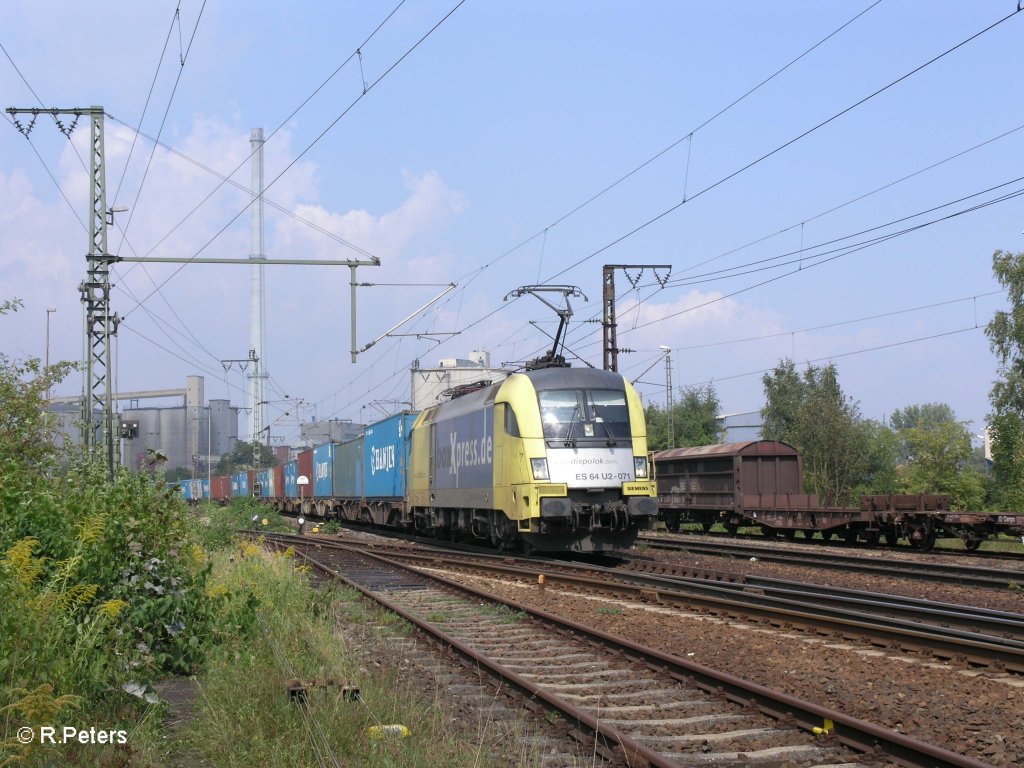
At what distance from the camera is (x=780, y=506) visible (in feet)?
92.3

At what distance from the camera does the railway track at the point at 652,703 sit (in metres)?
A: 5.72

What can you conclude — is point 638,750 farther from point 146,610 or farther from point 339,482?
point 339,482

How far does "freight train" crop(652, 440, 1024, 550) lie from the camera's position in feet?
74.3

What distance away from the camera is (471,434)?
20047 millimetres

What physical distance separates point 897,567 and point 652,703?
11.6 m

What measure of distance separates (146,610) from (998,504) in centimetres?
4962

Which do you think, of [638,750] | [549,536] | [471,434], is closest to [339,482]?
[471,434]

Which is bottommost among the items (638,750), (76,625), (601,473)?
(638,750)

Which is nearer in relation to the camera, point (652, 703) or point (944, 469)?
point (652, 703)

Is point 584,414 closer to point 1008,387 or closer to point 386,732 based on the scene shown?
point 386,732

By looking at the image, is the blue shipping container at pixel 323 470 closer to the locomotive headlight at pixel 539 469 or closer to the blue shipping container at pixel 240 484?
the blue shipping container at pixel 240 484

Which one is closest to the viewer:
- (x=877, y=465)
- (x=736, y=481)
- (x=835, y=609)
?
(x=835, y=609)

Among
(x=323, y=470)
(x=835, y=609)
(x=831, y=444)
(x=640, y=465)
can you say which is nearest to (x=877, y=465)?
(x=831, y=444)

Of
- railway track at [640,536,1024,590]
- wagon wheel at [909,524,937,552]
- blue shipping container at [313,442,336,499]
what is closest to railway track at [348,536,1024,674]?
railway track at [640,536,1024,590]
